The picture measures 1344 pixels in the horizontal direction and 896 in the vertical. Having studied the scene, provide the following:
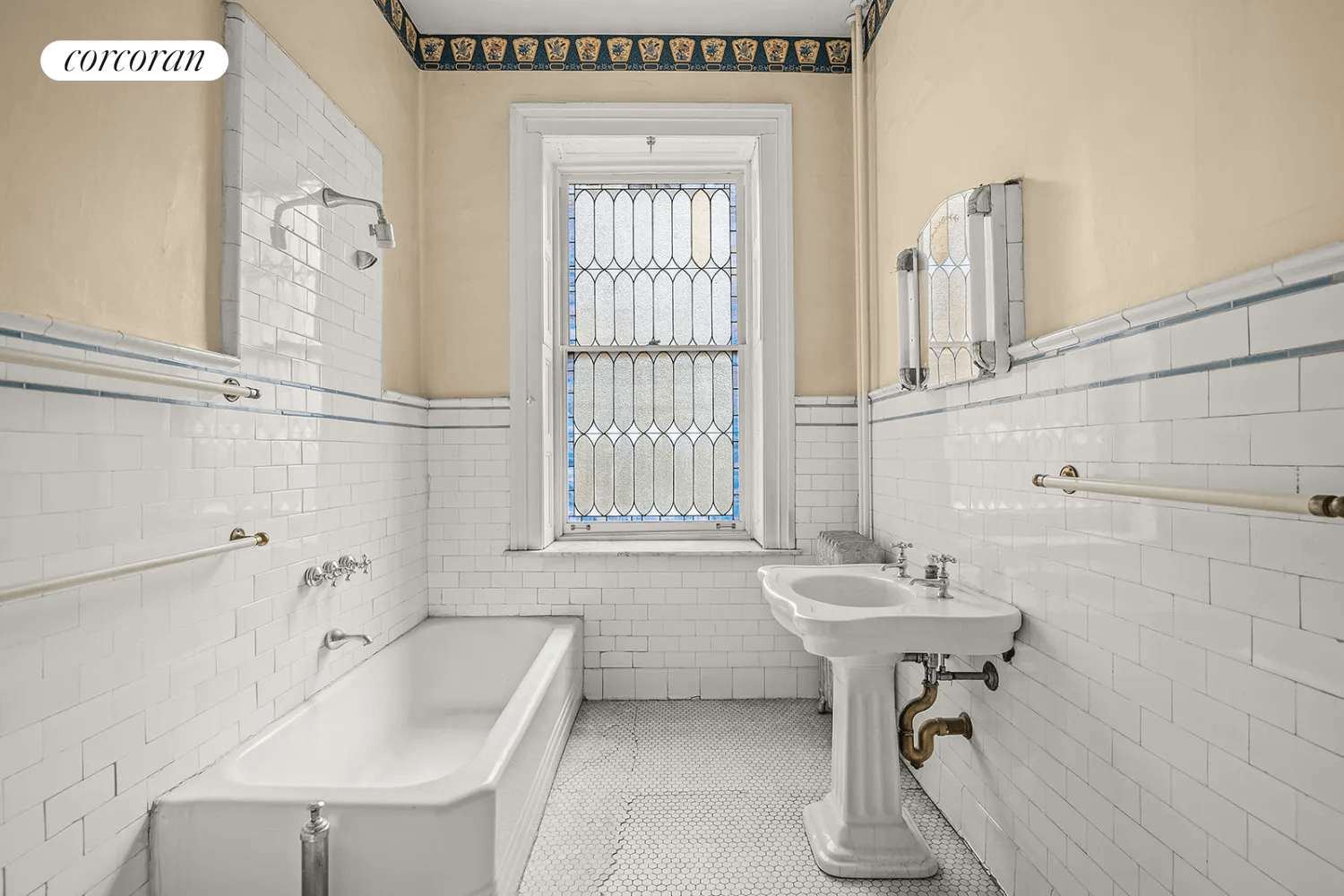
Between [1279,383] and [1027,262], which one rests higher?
[1027,262]

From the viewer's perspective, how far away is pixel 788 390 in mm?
3020

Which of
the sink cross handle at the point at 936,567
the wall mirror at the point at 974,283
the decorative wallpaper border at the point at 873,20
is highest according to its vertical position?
the decorative wallpaper border at the point at 873,20

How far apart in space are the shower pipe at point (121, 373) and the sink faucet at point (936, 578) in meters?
1.83

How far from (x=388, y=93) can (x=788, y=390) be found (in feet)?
6.62

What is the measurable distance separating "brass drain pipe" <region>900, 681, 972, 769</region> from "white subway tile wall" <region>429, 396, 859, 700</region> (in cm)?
108

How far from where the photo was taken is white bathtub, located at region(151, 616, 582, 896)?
143cm

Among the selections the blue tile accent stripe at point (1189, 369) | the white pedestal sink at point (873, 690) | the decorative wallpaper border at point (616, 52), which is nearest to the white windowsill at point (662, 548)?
the white pedestal sink at point (873, 690)

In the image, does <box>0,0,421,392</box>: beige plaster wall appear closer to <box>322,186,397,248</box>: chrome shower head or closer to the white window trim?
<box>322,186,397,248</box>: chrome shower head

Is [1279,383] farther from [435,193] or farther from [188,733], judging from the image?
[435,193]

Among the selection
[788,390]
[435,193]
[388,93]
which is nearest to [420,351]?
[435,193]

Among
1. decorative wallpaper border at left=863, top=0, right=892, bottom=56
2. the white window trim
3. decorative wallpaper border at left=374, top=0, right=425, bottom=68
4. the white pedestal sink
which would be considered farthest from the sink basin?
decorative wallpaper border at left=374, top=0, right=425, bottom=68

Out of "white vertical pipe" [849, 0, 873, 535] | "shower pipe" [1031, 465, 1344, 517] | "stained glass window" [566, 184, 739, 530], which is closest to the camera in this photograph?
"shower pipe" [1031, 465, 1344, 517]

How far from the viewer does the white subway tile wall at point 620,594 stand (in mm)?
2975

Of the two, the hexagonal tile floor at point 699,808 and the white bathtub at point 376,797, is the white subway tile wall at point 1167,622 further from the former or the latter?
the white bathtub at point 376,797
